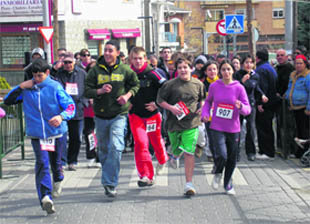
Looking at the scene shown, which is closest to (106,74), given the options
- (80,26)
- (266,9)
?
(80,26)

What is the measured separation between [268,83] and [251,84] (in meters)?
0.52

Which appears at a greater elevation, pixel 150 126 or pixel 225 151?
pixel 150 126

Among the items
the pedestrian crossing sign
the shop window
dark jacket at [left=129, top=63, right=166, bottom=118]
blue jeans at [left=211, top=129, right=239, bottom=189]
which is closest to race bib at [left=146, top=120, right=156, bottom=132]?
dark jacket at [left=129, top=63, right=166, bottom=118]

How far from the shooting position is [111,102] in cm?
736

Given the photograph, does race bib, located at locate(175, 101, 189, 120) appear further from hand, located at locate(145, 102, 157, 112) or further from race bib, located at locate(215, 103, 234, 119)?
hand, located at locate(145, 102, 157, 112)

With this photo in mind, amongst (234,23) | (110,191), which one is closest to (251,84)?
(110,191)

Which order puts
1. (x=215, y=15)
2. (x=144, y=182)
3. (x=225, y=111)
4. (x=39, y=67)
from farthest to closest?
1. (x=215, y=15)
2. (x=144, y=182)
3. (x=225, y=111)
4. (x=39, y=67)

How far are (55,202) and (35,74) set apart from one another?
1.73 meters

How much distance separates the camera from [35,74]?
6.54 m

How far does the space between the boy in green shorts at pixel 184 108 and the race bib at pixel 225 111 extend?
0.26 meters

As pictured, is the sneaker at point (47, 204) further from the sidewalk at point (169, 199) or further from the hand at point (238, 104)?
the hand at point (238, 104)

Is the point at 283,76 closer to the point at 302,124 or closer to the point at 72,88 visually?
the point at 302,124

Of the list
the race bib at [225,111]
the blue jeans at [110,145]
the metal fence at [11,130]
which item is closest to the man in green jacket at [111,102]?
the blue jeans at [110,145]

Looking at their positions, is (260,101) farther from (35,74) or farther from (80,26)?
(80,26)
